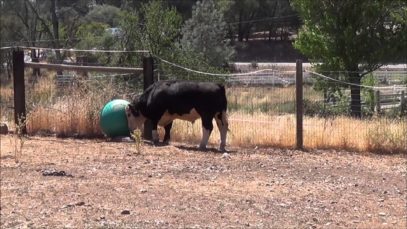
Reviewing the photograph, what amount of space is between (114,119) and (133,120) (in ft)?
1.25

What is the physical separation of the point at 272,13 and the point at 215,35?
979 inches

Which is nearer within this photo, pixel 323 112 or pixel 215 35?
pixel 323 112

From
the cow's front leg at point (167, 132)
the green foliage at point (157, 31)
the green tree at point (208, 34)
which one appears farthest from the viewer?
the green tree at point (208, 34)

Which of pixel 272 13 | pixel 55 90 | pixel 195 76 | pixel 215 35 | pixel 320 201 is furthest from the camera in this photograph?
pixel 272 13

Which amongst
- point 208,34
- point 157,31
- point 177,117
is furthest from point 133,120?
point 208,34

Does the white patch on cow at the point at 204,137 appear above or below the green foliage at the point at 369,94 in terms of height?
below

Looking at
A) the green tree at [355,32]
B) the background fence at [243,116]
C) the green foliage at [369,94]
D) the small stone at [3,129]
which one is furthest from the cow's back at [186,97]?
the green tree at [355,32]

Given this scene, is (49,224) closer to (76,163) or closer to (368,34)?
(76,163)

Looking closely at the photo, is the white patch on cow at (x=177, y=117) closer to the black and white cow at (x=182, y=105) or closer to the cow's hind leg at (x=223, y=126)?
the black and white cow at (x=182, y=105)

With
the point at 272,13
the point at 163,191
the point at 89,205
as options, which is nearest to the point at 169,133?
the point at 163,191

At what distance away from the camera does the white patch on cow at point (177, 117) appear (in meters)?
13.0

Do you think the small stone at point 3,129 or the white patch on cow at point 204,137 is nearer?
the white patch on cow at point 204,137

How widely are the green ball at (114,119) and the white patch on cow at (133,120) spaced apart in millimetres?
104

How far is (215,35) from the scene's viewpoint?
43812mm
